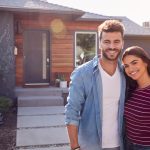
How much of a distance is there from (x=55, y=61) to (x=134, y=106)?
33.5 feet

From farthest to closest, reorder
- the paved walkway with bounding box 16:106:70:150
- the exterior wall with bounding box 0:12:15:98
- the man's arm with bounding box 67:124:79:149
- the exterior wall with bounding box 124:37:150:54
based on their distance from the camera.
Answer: the exterior wall with bounding box 124:37:150:54 < the exterior wall with bounding box 0:12:15:98 < the paved walkway with bounding box 16:106:70:150 < the man's arm with bounding box 67:124:79:149

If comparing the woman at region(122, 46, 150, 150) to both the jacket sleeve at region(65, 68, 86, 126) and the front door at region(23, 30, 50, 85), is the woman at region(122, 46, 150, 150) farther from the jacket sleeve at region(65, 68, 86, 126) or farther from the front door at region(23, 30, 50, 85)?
the front door at region(23, 30, 50, 85)

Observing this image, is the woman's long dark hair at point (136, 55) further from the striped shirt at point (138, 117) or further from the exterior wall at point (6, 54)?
the exterior wall at point (6, 54)

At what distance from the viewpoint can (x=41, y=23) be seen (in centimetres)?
1266

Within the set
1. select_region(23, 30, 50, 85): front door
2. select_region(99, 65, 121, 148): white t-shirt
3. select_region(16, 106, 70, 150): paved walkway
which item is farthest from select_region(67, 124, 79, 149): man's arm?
select_region(23, 30, 50, 85): front door

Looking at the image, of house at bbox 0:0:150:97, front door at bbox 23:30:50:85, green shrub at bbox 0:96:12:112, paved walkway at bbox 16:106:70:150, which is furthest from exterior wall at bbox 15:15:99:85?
green shrub at bbox 0:96:12:112

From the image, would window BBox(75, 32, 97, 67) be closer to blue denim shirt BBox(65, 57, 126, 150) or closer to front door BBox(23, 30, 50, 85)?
front door BBox(23, 30, 50, 85)

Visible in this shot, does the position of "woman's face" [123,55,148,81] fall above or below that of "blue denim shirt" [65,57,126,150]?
above

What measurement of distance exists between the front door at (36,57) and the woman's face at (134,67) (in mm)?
10079

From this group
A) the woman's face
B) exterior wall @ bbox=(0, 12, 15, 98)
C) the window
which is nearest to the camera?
the woman's face

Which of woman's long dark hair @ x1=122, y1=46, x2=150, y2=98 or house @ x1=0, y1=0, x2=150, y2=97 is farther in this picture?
house @ x1=0, y1=0, x2=150, y2=97

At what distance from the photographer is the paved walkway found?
655cm

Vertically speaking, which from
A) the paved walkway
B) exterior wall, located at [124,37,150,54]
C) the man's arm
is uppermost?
exterior wall, located at [124,37,150,54]

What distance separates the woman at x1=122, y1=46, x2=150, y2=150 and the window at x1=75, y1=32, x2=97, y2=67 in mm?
10400
